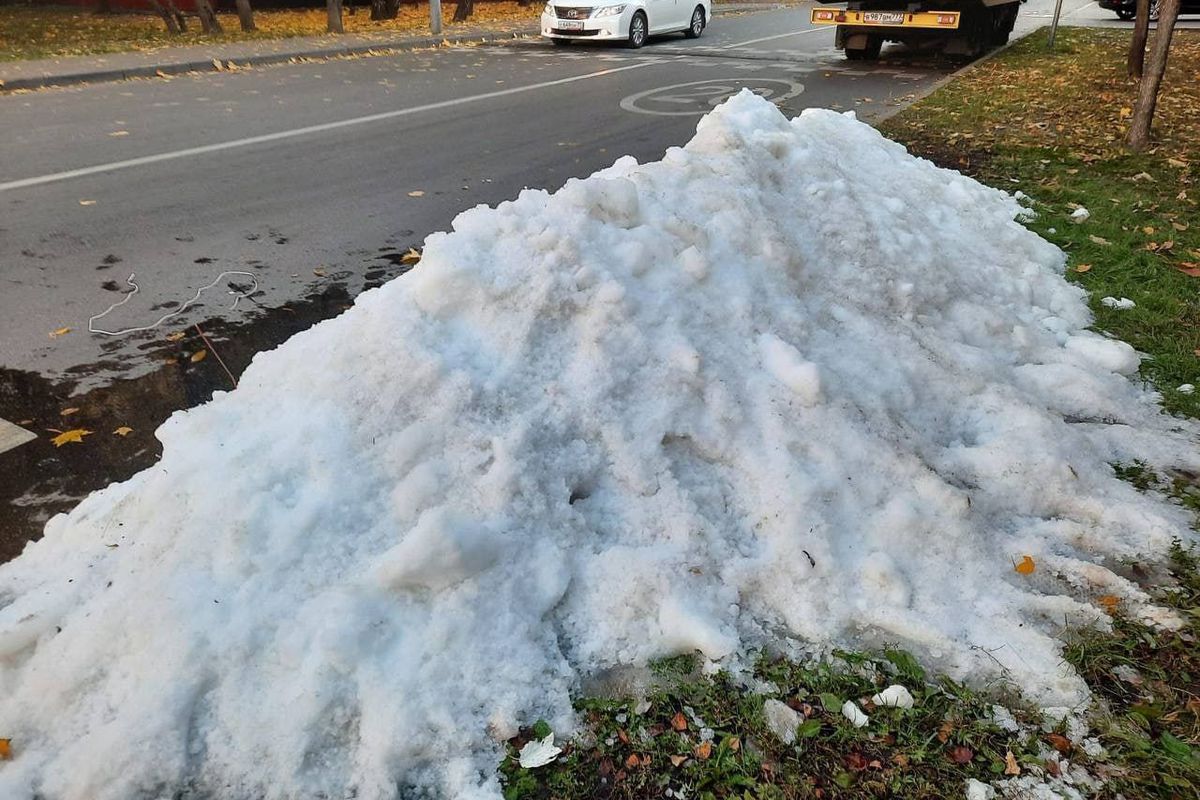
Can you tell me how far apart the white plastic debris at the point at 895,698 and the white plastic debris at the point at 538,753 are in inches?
33.7

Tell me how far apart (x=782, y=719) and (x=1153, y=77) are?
798cm

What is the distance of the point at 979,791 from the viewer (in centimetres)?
203

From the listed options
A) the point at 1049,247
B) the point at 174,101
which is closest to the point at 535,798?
the point at 1049,247

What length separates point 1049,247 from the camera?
522 centimetres

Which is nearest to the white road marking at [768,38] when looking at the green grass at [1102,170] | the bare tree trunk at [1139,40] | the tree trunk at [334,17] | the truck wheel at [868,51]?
the truck wheel at [868,51]

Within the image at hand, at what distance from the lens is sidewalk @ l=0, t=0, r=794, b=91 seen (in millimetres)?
11789

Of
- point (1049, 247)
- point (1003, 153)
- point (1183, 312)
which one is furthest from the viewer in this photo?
point (1003, 153)

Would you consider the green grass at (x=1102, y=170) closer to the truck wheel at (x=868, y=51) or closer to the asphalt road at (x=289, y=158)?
the asphalt road at (x=289, y=158)

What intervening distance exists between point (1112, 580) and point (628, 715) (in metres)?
1.60

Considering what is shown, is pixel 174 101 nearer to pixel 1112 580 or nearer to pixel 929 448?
pixel 929 448

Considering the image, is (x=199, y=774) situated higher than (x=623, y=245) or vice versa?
(x=623, y=245)

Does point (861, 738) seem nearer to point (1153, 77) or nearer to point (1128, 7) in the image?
point (1153, 77)

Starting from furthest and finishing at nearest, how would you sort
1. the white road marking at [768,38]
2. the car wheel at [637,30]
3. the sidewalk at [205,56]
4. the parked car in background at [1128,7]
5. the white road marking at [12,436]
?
1. the parked car in background at [1128,7]
2. the white road marking at [768,38]
3. the car wheel at [637,30]
4. the sidewalk at [205,56]
5. the white road marking at [12,436]

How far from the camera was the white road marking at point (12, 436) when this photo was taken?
11.3ft
